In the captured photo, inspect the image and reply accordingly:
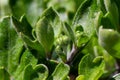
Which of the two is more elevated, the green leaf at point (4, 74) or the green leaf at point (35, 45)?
the green leaf at point (35, 45)

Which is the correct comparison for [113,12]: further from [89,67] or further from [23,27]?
[23,27]

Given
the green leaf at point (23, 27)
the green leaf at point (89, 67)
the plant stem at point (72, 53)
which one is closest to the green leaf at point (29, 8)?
the green leaf at point (23, 27)

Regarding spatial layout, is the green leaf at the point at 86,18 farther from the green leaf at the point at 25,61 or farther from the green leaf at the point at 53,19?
the green leaf at the point at 25,61

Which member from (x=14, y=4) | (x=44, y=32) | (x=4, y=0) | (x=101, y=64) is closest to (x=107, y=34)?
(x=101, y=64)

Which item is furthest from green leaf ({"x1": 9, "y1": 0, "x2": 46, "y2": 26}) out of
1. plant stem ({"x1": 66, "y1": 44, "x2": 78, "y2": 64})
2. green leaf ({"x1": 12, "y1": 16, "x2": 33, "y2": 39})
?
plant stem ({"x1": 66, "y1": 44, "x2": 78, "y2": 64})

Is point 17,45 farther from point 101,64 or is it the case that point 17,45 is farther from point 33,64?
point 101,64

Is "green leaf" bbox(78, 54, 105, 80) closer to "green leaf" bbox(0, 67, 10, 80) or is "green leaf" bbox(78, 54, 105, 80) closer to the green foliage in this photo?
the green foliage
